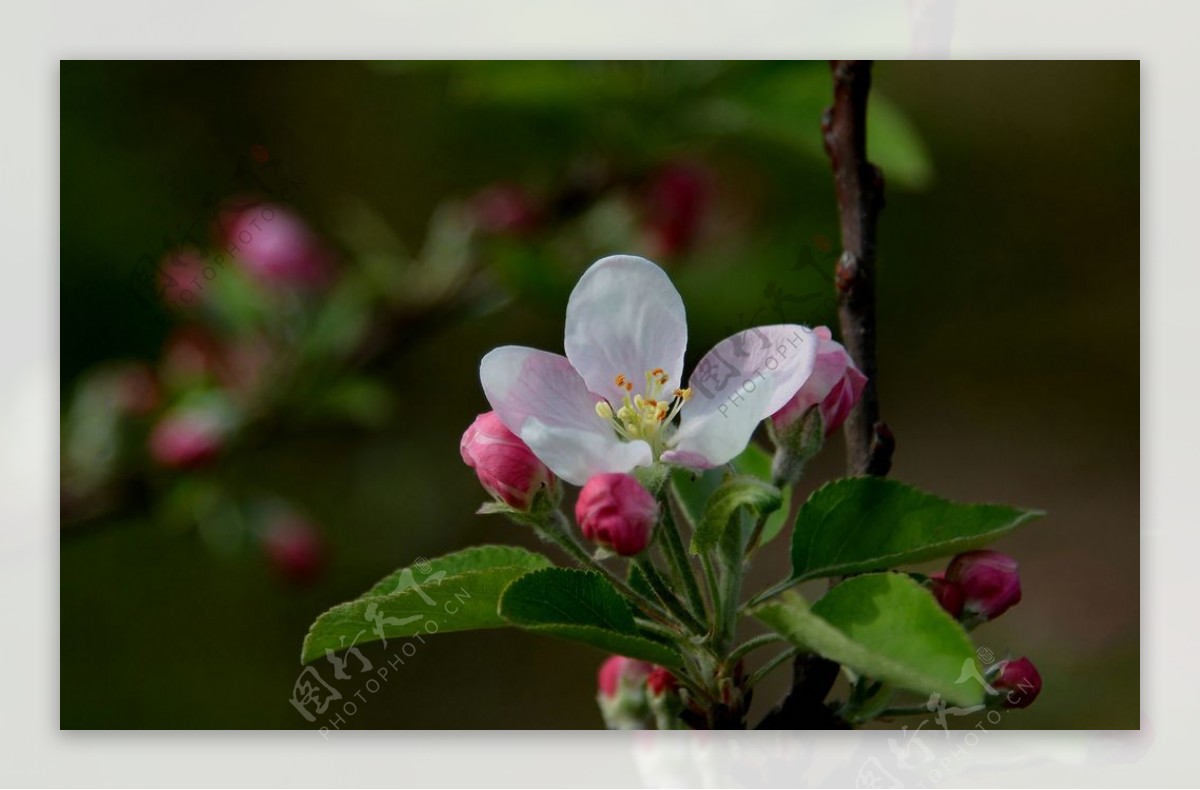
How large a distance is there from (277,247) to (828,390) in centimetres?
110

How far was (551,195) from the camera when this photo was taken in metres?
2.02

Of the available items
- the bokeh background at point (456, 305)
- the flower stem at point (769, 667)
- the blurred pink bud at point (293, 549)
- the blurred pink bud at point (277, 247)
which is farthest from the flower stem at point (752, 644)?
the blurred pink bud at point (293, 549)

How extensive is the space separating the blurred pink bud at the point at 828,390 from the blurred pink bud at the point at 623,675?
26cm

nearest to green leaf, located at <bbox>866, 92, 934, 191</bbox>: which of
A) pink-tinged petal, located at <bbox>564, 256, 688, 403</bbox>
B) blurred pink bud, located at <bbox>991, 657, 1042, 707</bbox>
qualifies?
pink-tinged petal, located at <bbox>564, 256, 688, 403</bbox>

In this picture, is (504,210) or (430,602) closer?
(430,602)

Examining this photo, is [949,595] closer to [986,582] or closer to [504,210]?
[986,582]

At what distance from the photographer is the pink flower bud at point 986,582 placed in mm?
990

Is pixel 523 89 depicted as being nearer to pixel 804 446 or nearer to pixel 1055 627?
pixel 804 446

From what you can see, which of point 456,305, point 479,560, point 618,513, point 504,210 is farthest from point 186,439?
point 618,513

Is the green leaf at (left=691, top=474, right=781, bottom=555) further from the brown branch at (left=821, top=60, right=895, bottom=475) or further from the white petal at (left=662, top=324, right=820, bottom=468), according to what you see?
the brown branch at (left=821, top=60, right=895, bottom=475)

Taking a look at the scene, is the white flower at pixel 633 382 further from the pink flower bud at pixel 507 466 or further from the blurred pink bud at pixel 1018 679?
the blurred pink bud at pixel 1018 679

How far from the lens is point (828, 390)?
3.21 feet

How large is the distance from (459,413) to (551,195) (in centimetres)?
52

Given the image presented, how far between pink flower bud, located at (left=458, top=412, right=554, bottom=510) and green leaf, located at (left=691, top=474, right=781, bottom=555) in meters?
0.13
